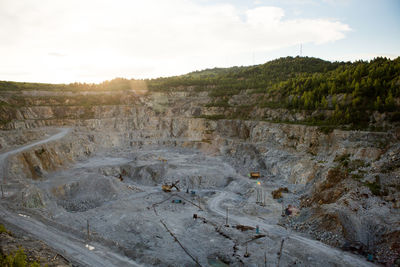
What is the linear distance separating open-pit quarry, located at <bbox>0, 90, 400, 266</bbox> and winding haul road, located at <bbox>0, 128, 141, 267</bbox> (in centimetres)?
7

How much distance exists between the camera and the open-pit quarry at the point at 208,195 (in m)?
19.8

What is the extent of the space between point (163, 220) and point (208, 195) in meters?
9.63

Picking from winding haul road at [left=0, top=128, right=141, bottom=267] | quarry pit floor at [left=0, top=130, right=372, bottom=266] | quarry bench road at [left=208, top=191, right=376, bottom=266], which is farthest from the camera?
quarry pit floor at [left=0, top=130, right=372, bottom=266]

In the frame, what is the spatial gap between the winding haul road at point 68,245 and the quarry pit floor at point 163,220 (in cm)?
7

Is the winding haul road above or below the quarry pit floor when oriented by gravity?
above

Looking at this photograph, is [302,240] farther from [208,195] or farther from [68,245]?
[68,245]

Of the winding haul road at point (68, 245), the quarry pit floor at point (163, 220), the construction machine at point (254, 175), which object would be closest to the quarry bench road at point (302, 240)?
the quarry pit floor at point (163, 220)

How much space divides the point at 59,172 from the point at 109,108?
29.8m

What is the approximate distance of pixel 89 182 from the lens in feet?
108

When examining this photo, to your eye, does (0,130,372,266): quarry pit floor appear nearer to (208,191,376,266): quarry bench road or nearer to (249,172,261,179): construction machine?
(208,191,376,266): quarry bench road

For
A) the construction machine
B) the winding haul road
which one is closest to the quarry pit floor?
the winding haul road

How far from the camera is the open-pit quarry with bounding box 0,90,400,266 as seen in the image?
1984cm

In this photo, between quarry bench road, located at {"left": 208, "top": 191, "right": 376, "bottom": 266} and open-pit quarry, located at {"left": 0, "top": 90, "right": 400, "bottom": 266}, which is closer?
quarry bench road, located at {"left": 208, "top": 191, "right": 376, "bottom": 266}

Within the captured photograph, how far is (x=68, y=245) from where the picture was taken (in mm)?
18984
